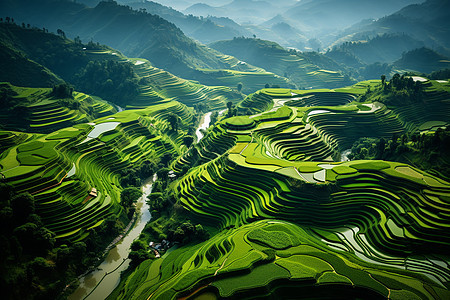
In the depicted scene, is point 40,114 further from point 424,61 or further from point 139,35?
point 424,61

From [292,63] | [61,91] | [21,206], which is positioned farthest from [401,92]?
[61,91]

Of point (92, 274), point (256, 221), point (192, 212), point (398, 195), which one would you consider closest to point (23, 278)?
point (92, 274)

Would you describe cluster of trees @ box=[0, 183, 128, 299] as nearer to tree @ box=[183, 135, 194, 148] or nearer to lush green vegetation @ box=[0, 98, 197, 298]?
lush green vegetation @ box=[0, 98, 197, 298]

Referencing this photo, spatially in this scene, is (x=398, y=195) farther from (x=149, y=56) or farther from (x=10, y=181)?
(x=149, y=56)

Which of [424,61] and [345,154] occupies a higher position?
[424,61]

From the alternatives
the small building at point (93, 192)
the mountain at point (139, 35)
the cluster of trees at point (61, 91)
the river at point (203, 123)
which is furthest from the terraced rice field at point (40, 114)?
the mountain at point (139, 35)

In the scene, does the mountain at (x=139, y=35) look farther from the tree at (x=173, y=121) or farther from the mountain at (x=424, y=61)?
the mountain at (x=424, y=61)

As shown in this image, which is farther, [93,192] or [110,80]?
[110,80]
